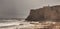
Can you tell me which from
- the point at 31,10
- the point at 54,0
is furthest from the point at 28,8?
the point at 54,0

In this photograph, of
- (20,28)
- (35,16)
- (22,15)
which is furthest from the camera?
(22,15)

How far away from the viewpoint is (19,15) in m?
2.69

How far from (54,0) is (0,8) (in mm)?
1046

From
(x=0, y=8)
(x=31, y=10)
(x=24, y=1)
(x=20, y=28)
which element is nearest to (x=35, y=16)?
(x=31, y=10)

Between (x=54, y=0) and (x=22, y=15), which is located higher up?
(x=54, y=0)

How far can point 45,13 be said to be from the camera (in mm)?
2504

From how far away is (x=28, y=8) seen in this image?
106 inches

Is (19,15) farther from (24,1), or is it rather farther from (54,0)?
(54,0)

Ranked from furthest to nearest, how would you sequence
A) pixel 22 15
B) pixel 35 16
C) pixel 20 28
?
pixel 22 15
pixel 35 16
pixel 20 28

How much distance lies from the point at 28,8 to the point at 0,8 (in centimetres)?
54

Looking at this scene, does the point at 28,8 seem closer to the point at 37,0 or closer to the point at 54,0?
the point at 37,0

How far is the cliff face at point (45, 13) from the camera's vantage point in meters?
2.42

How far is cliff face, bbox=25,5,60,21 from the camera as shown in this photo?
95.2 inches

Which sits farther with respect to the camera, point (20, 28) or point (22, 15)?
point (22, 15)
